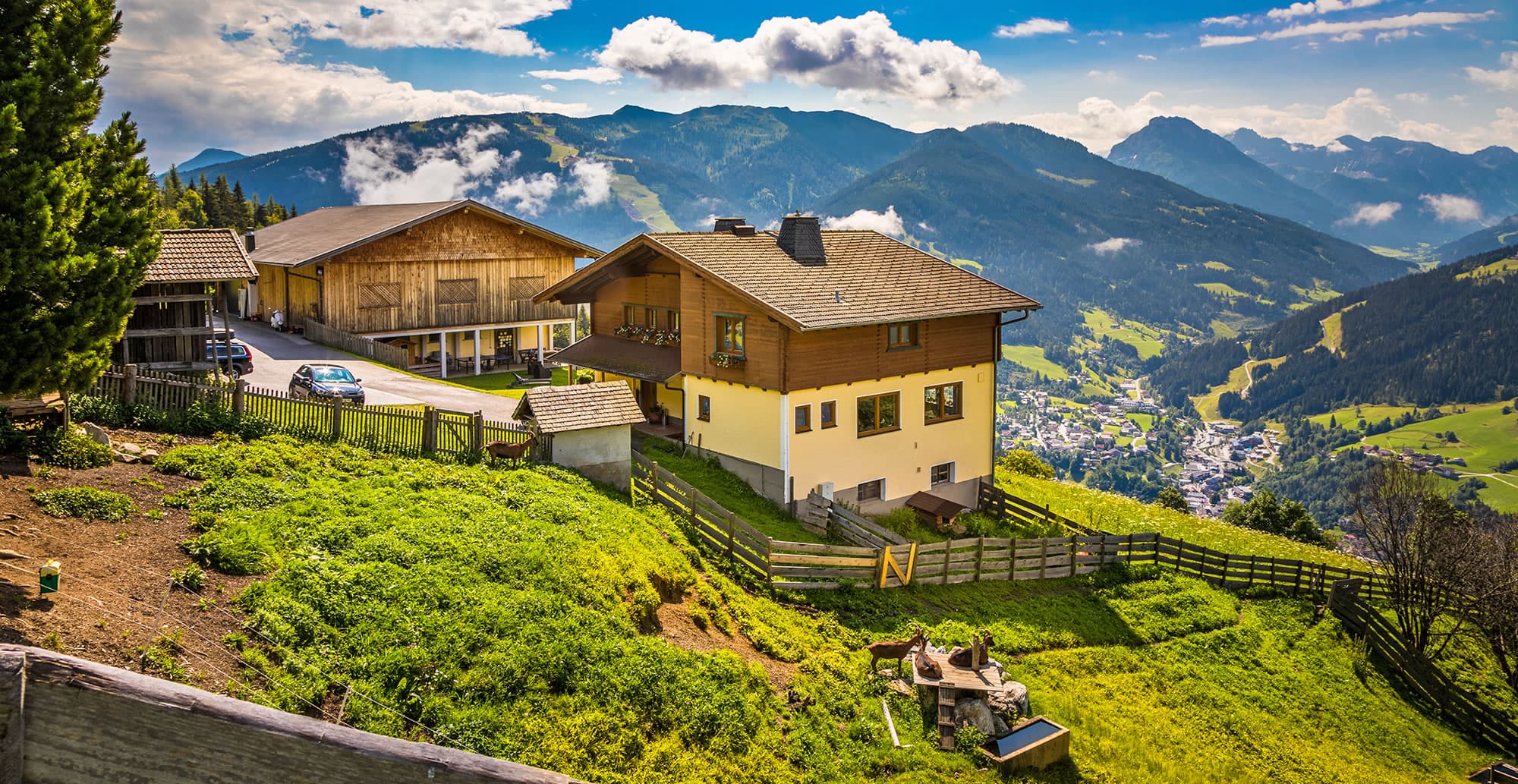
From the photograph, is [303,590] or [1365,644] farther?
[1365,644]

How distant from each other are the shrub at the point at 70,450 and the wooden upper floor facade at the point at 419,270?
93.6 ft

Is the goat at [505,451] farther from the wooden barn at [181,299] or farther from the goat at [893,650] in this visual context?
the goat at [893,650]

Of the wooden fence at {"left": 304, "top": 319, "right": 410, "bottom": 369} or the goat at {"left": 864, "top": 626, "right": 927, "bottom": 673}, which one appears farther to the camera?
the wooden fence at {"left": 304, "top": 319, "right": 410, "bottom": 369}

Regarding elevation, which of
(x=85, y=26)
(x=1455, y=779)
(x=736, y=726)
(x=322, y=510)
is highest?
(x=85, y=26)

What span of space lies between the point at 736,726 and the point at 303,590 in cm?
697

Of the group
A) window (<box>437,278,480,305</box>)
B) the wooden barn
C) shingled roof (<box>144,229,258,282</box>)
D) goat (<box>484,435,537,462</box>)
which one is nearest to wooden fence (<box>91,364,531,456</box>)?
goat (<box>484,435,537,462</box>)

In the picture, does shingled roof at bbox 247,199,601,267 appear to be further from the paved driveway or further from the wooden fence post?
the wooden fence post

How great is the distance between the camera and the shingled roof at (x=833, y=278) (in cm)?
2933

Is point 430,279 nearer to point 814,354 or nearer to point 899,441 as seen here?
point 814,354

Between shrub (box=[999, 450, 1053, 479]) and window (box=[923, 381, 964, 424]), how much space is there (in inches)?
596

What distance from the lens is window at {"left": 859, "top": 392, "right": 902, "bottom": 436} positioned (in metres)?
31.1

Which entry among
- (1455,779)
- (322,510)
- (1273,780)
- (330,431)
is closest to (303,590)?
(322,510)

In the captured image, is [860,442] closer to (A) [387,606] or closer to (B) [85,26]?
(A) [387,606]

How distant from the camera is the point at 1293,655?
25875 mm
